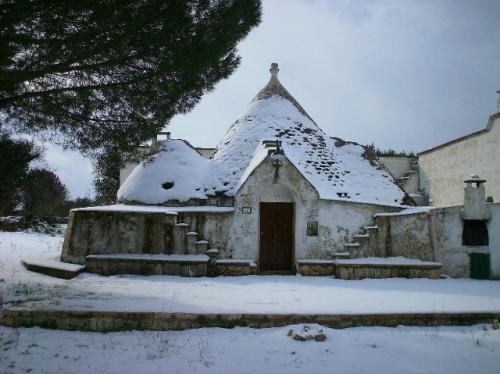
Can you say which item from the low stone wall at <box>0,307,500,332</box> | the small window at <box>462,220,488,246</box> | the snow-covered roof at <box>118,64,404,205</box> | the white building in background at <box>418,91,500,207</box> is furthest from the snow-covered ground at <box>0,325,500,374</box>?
the white building in background at <box>418,91,500,207</box>

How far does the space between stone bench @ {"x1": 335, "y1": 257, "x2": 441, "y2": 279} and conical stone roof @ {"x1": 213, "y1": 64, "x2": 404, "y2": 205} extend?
213 cm

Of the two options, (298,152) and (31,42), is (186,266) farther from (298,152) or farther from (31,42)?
(31,42)

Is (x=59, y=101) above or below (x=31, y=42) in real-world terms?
below

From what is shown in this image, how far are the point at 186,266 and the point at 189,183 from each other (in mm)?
3307

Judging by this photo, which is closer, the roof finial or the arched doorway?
the arched doorway

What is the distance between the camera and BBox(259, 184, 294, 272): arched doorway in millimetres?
11414

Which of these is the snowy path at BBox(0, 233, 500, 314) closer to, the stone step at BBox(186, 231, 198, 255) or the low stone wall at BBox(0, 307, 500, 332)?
the low stone wall at BBox(0, 307, 500, 332)

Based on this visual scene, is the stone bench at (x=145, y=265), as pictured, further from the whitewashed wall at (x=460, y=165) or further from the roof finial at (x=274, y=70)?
the whitewashed wall at (x=460, y=165)

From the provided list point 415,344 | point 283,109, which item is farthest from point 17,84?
point 283,109

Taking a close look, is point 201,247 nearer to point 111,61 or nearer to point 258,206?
point 258,206

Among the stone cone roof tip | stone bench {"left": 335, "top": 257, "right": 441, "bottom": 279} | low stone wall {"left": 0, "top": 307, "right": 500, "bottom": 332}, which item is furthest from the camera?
the stone cone roof tip

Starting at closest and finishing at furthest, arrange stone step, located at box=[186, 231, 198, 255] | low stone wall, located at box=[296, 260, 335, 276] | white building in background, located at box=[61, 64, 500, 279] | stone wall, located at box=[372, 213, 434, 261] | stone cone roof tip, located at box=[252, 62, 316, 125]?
white building in background, located at box=[61, 64, 500, 279] < low stone wall, located at box=[296, 260, 335, 276] < stone step, located at box=[186, 231, 198, 255] < stone wall, located at box=[372, 213, 434, 261] < stone cone roof tip, located at box=[252, 62, 316, 125]

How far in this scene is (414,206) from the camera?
12.7 metres

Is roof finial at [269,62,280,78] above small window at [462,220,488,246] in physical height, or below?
above
